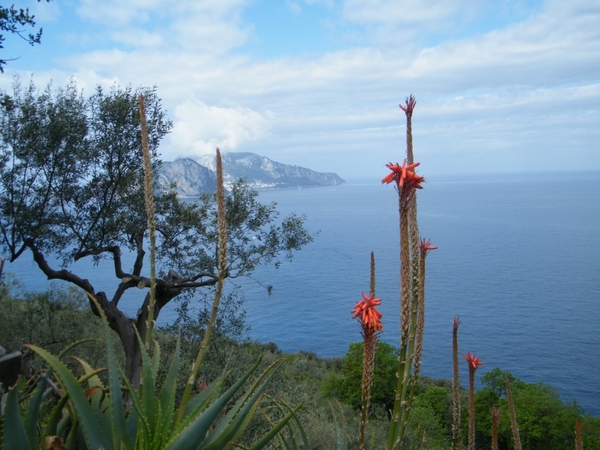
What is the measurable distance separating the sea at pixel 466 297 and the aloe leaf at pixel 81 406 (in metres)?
19.2

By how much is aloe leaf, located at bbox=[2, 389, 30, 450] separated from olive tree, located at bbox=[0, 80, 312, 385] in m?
9.64

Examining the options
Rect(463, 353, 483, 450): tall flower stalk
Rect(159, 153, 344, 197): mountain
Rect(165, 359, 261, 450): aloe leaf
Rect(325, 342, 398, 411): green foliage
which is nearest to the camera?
Rect(165, 359, 261, 450): aloe leaf

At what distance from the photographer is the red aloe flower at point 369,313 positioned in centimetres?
190

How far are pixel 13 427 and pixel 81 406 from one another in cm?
22

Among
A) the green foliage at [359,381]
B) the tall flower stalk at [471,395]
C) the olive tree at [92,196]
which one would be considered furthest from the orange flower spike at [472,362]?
the green foliage at [359,381]

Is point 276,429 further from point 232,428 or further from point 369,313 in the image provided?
point 369,313

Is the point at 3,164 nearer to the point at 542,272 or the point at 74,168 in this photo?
the point at 74,168

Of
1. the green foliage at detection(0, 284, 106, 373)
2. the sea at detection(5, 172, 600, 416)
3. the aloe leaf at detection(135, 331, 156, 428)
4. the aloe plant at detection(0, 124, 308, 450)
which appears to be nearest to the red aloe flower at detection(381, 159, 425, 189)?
the aloe plant at detection(0, 124, 308, 450)

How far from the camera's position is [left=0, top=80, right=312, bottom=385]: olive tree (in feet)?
37.9

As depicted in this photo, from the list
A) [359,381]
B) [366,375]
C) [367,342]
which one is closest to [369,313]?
[367,342]

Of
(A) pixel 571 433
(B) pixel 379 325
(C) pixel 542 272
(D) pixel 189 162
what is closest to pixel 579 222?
(C) pixel 542 272

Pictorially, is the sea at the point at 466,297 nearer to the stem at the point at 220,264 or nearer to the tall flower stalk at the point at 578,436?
the tall flower stalk at the point at 578,436

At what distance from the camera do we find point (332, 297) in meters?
47.3

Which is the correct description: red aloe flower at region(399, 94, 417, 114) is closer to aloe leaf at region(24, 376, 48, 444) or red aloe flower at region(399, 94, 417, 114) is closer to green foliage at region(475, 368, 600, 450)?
aloe leaf at region(24, 376, 48, 444)
